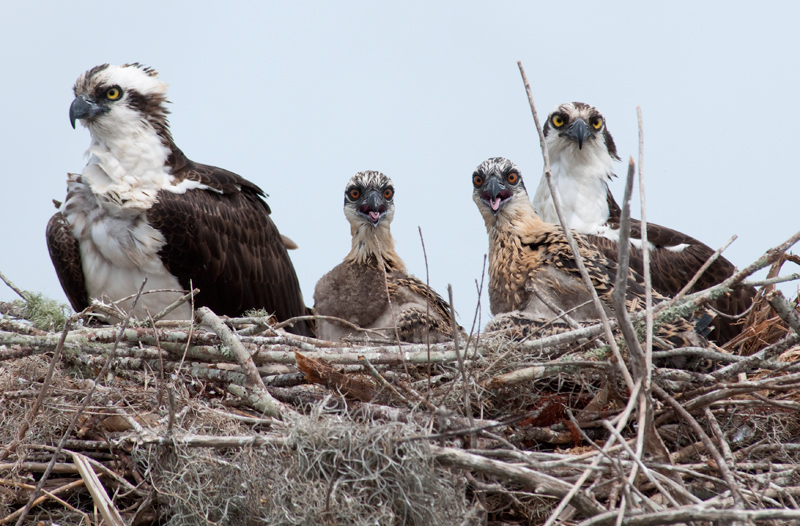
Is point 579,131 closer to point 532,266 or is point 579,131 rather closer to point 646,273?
point 532,266

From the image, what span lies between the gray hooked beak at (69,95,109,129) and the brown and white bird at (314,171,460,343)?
1.82 meters

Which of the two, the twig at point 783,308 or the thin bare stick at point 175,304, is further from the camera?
the thin bare stick at point 175,304

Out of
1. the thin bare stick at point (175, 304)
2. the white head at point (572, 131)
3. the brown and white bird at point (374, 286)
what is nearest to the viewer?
the thin bare stick at point (175, 304)

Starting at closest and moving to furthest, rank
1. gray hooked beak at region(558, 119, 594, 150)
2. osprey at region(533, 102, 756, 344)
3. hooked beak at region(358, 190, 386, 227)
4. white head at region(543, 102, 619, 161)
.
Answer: hooked beak at region(358, 190, 386, 227) → osprey at region(533, 102, 756, 344) → gray hooked beak at region(558, 119, 594, 150) → white head at region(543, 102, 619, 161)

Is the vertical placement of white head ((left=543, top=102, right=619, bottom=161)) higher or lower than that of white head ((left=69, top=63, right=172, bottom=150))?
higher

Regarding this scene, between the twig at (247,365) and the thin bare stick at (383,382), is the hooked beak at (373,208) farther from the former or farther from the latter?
the thin bare stick at (383,382)

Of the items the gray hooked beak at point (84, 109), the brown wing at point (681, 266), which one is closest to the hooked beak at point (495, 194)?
the brown wing at point (681, 266)

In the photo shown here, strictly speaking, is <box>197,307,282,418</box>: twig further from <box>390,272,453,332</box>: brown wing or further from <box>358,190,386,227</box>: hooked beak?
<box>358,190,386,227</box>: hooked beak

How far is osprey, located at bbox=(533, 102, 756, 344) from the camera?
244 inches

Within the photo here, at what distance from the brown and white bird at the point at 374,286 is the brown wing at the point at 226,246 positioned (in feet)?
1.45

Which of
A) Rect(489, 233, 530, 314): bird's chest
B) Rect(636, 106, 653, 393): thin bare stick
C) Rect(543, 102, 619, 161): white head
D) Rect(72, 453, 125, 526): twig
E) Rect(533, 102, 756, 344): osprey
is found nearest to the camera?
Rect(636, 106, 653, 393): thin bare stick

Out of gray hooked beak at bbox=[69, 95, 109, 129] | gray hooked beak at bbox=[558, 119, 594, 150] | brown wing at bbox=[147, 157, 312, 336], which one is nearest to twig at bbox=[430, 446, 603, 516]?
brown wing at bbox=[147, 157, 312, 336]

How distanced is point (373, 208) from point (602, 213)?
6.11 feet

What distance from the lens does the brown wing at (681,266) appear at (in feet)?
20.1
